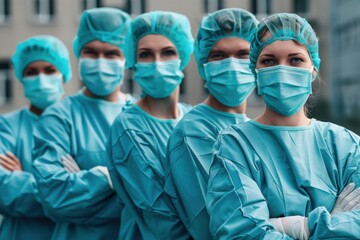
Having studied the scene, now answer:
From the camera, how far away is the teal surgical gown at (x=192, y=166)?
13.7 ft

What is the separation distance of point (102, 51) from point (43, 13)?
23.9 meters

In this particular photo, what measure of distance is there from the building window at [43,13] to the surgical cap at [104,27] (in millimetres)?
23645

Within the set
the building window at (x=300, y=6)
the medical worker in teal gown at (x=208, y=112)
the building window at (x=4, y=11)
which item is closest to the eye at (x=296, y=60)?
the medical worker in teal gown at (x=208, y=112)

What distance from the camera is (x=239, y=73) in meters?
4.44

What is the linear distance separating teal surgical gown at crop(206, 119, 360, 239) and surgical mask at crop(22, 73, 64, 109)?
2829 mm

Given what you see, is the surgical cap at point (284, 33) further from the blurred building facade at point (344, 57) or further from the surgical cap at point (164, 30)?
the blurred building facade at point (344, 57)

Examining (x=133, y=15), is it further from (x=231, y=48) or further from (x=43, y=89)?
(x=231, y=48)

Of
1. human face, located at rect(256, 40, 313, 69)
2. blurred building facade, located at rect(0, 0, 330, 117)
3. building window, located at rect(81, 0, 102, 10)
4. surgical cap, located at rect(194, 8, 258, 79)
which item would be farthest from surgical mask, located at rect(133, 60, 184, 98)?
building window, located at rect(81, 0, 102, 10)

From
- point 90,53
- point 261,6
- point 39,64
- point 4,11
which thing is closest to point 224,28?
point 90,53

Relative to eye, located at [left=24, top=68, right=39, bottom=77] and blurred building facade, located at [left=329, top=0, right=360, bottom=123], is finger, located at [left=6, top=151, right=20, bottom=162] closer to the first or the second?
eye, located at [left=24, top=68, right=39, bottom=77]

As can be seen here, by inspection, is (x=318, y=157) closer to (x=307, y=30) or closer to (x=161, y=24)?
(x=307, y=30)

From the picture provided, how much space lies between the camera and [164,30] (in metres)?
4.96

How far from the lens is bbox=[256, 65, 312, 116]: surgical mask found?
3.75 meters

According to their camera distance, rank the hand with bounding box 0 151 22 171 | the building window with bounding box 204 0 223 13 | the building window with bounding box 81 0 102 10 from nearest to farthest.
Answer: the hand with bounding box 0 151 22 171
the building window with bounding box 81 0 102 10
the building window with bounding box 204 0 223 13
